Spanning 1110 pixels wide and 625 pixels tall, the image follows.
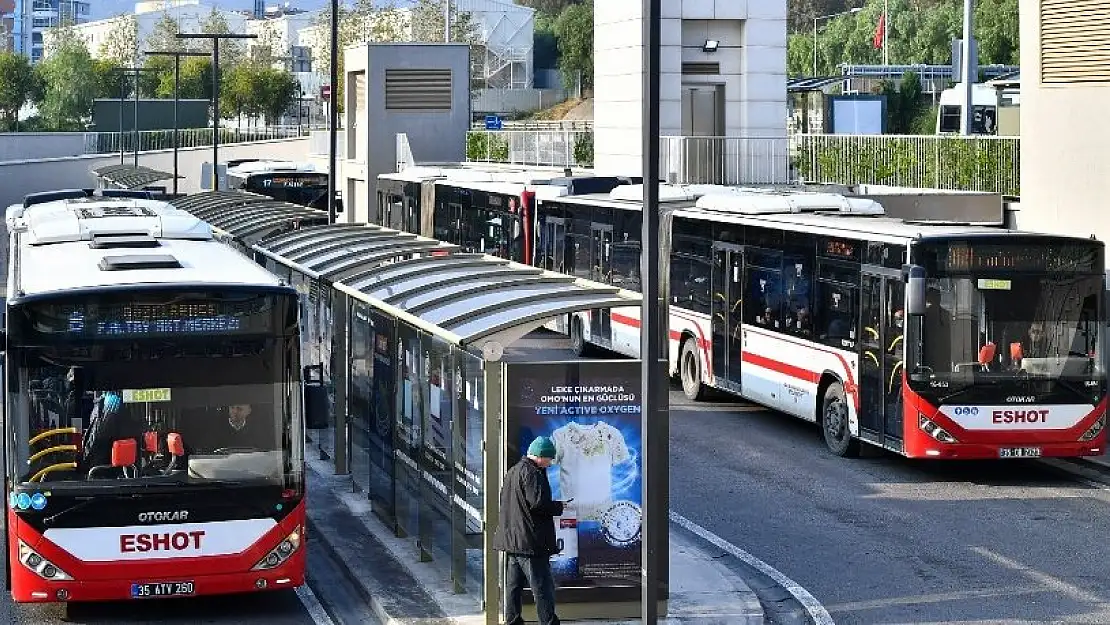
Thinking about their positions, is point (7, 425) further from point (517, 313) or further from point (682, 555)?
point (682, 555)

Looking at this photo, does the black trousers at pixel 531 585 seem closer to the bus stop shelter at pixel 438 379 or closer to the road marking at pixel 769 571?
the bus stop shelter at pixel 438 379

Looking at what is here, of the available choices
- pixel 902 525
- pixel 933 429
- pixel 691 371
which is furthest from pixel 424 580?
pixel 691 371

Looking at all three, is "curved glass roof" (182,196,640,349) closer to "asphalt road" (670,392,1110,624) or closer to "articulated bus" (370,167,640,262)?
"asphalt road" (670,392,1110,624)

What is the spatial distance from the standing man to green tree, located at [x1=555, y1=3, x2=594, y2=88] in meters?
112

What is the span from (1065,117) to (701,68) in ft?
62.5

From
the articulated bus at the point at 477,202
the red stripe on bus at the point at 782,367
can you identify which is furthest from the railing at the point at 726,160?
the red stripe on bus at the point at 782,367

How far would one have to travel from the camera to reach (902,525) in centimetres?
1831

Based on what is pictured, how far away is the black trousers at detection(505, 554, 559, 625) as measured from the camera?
1302 centimetres

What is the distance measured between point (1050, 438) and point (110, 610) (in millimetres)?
10805

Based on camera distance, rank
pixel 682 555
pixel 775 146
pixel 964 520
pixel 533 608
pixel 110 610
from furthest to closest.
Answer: pixel 775 146, pixel 964 520, pixel 682 555, pixel 110 610, pixel 533 608

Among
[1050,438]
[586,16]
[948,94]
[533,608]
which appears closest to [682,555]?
[533,608]

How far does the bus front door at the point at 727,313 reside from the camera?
83.9 ft

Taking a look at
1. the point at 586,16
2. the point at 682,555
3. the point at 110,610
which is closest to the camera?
the point at 110,610

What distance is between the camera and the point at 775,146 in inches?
1736
